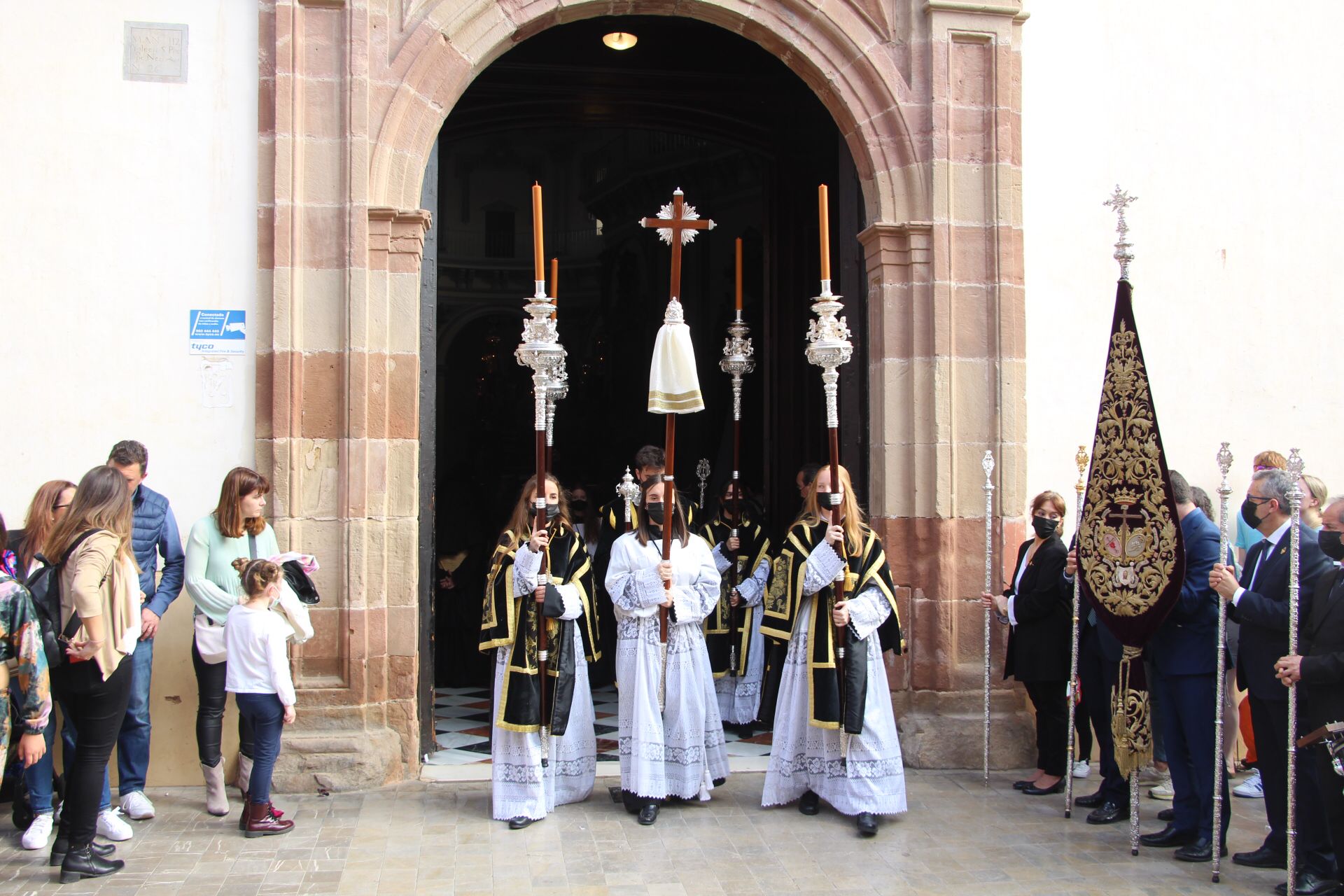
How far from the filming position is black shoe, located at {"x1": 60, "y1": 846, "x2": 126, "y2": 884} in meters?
4.61

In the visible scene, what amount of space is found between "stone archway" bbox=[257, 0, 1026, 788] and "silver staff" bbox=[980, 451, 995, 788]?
78mm

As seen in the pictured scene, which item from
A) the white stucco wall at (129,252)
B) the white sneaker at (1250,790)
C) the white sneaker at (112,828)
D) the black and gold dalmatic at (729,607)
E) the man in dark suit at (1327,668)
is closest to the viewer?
the man in dark suit at (1327,668)

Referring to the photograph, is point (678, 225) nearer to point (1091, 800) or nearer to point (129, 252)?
point (129, 252)

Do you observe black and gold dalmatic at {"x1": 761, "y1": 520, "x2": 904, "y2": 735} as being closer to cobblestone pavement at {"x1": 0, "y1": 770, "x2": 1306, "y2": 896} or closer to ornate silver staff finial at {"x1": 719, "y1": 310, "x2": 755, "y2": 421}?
cobblestone pavement at {"x1": 0, "y1": 770, "x2": 1306, "y2": 896}

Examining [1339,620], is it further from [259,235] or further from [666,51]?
[666,51]

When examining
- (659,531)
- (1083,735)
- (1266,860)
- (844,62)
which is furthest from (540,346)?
(1266,860)

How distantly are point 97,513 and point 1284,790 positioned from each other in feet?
16.3

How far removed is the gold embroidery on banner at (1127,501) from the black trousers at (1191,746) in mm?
447

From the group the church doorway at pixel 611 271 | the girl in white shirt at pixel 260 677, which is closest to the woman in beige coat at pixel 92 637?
the girl in white shirt at pixel 260 677

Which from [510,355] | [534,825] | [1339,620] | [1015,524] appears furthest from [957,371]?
[510,355]

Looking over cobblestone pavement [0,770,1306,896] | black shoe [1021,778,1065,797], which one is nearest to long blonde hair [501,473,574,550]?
cobblestone pavement [0,770,1306,896]

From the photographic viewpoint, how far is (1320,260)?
286 inches

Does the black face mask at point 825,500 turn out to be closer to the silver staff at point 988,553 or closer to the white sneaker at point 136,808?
the silver staff at point 988,553

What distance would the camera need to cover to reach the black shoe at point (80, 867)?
15.1 feet
